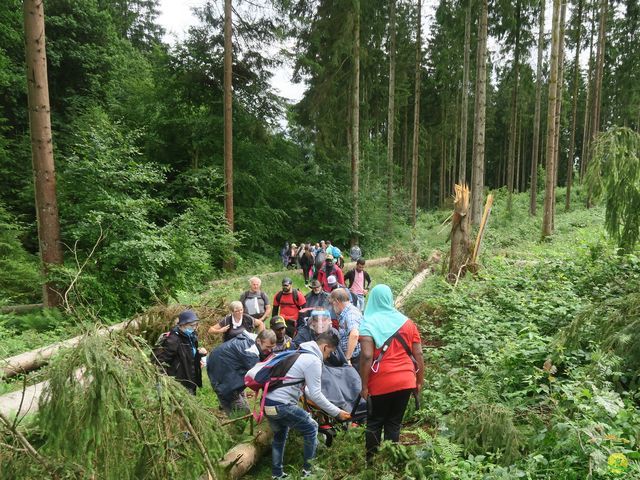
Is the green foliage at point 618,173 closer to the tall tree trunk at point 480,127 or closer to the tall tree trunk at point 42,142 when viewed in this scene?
the tall tree trunk at point 42,142

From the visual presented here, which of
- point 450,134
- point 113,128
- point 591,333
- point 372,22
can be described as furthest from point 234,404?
point 450,134

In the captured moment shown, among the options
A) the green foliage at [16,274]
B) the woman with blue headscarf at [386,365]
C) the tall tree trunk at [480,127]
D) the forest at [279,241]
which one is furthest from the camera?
the tall tree trunk at [480,127]

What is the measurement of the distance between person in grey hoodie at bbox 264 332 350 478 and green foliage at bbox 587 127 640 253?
4.91m

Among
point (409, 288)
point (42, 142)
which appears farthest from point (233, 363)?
point (409, 288)

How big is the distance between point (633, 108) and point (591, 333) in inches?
1272

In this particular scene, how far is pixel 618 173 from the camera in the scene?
6.04m

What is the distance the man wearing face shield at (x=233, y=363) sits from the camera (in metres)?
5.08

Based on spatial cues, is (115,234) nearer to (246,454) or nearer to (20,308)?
(20,308)

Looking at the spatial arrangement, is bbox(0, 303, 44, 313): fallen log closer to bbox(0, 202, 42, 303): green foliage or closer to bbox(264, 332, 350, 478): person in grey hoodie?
bbox(0, 202, 42, 303): green foliage

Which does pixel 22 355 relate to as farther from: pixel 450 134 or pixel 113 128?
pixel 450 134

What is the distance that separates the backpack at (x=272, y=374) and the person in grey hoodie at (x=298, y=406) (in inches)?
1.4

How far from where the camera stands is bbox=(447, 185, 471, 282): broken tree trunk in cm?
1073

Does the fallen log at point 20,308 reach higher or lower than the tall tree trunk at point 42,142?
lower

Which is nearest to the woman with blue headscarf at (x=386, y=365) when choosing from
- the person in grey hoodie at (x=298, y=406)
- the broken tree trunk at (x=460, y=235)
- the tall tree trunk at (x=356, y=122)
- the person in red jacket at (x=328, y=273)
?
the person in grey hoodie at (x=298, y=406)
